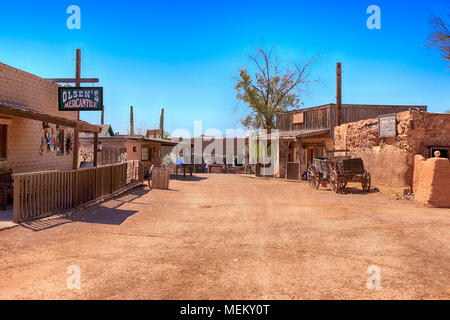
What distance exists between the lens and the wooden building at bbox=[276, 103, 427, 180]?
20.7 m

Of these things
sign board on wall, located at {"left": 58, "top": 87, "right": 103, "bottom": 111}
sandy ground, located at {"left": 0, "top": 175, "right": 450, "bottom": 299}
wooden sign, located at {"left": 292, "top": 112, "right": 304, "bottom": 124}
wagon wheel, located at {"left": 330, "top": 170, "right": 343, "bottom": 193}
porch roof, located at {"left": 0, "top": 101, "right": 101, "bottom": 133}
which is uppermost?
wooden sign, located at {"left": 292, "top": 112, "right": 304, "bottom": 124}

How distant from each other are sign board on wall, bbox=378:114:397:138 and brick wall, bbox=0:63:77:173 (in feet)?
43.4

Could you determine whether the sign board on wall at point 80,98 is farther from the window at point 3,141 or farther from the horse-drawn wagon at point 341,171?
the horse-drawn wagon at point 341,171

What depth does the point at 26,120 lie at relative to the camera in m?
10.7

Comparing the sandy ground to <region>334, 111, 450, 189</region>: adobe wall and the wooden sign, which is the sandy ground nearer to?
<region>334, 111, 450, 189</region>: adobe wall

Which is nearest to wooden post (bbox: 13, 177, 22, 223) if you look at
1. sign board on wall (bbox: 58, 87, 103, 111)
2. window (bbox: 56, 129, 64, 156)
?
sign board on wall (bbox: 58, 87, 103, 111)

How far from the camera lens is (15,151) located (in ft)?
33.5

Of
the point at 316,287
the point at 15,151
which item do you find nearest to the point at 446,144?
the point at 316,287

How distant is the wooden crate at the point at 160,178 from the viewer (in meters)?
15.1

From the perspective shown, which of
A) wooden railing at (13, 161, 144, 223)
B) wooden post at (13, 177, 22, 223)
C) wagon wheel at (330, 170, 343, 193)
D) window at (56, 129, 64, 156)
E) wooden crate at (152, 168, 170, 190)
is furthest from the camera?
wooden crate at (152, 168, 170, 190)

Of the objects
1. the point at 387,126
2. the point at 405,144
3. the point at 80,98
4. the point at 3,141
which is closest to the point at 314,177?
the point at 387,126

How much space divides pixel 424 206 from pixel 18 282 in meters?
11.0

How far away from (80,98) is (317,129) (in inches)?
606
